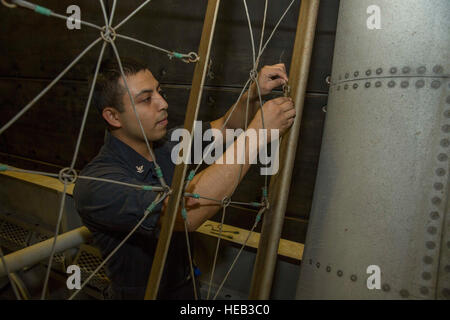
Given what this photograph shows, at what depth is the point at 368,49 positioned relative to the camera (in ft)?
3.35

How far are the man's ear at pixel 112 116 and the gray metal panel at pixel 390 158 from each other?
0.94 meters

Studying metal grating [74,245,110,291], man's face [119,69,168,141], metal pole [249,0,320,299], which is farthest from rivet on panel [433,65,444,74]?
metal grating [74,245,110,291]

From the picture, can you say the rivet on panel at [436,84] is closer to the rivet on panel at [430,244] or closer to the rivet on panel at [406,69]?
the rivet on panel at [406,69]

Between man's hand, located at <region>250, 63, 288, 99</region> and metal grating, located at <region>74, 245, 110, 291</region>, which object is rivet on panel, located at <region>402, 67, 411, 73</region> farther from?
metal grating, located at <region>74, 245, 110, 291</region>

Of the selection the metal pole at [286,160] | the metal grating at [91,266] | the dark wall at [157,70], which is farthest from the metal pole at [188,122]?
the metal grating at [91,266]

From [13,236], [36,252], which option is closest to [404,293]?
[36,252]

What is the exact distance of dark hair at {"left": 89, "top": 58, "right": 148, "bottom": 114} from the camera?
130cm

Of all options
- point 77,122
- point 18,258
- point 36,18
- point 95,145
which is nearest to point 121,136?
point 18,258

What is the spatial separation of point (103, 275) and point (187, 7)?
221 cm

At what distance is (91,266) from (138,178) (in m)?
1.49

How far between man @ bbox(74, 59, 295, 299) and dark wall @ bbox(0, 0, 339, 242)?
730 mm

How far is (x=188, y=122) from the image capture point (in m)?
0.81

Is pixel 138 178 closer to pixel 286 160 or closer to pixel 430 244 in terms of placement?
pixel 286 160
